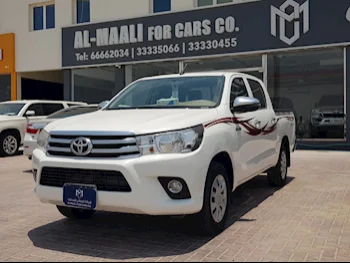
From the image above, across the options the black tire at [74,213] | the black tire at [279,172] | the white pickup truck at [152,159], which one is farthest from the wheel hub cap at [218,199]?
the black tire at [279,172]

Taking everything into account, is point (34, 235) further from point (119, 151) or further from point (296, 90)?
point (296, 90)

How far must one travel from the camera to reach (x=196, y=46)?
577 inches

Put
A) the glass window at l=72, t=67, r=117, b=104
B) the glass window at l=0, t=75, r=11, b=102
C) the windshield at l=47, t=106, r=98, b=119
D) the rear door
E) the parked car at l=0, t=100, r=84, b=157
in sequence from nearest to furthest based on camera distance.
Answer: the rear door < the windshield at l=47, t=106, r=98, b=119 < the parked car at l=0, t=100, r=84, b=157 < the glass window at l=72, t=67, r=117, b=104 < the glass window at l=0, t=75, r=11, b=102

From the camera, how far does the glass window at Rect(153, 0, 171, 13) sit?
15.5m

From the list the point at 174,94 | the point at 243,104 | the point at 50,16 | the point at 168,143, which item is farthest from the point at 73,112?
the point at 50,16

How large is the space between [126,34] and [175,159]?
12744 mm

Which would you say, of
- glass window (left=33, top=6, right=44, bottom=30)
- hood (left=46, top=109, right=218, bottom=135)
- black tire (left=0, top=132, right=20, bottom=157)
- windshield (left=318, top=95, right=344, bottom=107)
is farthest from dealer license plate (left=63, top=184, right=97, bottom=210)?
glass window (left=33, top=6, right=44, bottom=30)

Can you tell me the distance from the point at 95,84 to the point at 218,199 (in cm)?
1345

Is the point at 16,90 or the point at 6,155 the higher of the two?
the point at 16,90

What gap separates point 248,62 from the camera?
14188 millimetres

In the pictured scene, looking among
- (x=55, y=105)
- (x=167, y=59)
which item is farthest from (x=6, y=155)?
(x=167, y=59)

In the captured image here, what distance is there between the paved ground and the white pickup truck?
1.15ft

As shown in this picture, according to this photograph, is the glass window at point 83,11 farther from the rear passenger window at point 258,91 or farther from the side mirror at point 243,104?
the side mirror at point 243,104

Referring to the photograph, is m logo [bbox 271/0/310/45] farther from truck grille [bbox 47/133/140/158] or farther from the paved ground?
truck grille [bbox 47/133/140/158]
